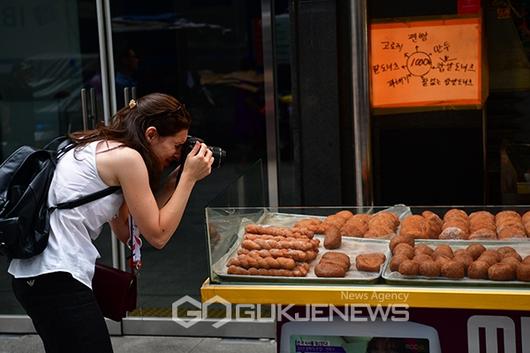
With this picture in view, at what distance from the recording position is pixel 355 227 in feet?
14.1

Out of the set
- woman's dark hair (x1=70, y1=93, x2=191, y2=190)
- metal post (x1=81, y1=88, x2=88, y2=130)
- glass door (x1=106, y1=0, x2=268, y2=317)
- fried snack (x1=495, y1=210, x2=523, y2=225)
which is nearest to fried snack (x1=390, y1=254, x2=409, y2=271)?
fried snack (x1=495, y1=210, x2=523, y2=225)

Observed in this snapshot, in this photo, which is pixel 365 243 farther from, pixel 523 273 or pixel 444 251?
pixel 523 273

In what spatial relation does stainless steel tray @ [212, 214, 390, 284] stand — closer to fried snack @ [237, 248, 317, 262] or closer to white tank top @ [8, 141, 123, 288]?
fried snack @ [237, 248, 317, 262]

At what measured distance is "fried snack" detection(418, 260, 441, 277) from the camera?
3.72 m

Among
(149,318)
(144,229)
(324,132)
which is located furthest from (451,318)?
(149,318)

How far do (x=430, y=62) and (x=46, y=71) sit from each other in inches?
112

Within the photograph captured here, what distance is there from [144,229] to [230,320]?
3.14 meters

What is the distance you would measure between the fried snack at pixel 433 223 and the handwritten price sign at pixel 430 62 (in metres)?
1.71

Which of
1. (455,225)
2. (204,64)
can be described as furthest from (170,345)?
(455,225)

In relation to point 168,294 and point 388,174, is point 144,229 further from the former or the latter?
point 168,294

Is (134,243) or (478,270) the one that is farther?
(134,243)

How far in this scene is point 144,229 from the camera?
3.60 metres

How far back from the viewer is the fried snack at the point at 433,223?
4.21 meters

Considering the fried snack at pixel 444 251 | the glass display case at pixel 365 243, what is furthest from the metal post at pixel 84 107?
the fried snack at pixel 444 251
